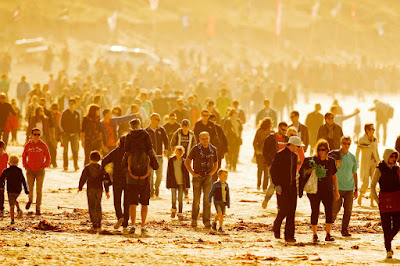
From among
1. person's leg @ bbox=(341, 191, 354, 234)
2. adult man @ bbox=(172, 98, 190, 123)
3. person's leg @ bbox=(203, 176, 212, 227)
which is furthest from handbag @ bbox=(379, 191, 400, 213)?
adult man @ bbox=(172, 98, 190, 123)

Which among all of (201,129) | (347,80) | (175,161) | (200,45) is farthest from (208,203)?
(200,45)

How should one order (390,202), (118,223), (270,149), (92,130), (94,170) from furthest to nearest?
(92,130) < (270,149) < (118,223) < (94,170) < (390,202)

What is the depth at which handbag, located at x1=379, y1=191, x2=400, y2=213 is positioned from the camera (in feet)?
38.2

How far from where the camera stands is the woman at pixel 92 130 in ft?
62.0

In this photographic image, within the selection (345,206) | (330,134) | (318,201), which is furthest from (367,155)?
(318,201)

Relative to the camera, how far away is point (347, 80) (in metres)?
54.4

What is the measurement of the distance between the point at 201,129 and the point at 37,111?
4262 mm

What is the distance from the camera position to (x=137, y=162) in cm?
1310

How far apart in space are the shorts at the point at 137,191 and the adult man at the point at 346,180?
2.62m

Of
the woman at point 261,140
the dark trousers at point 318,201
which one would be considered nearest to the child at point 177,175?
the dark trousers at point 318,201

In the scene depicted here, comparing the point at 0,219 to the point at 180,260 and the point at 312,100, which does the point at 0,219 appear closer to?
the point at 180,260

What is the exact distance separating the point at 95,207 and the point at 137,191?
23.8 inches

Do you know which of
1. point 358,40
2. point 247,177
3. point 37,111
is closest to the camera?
point 37,111

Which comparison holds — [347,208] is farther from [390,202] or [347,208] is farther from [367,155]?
[367,155]
